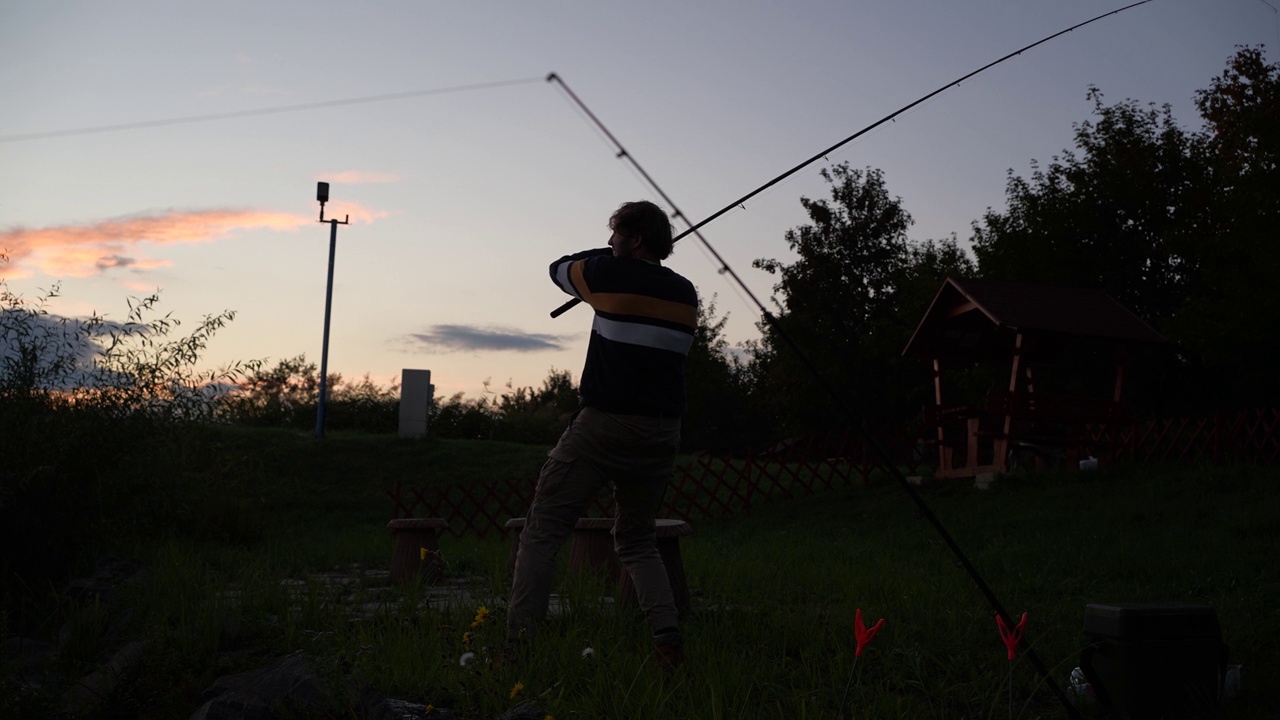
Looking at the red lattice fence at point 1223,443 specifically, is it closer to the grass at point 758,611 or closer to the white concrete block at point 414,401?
the grass at point 758,611

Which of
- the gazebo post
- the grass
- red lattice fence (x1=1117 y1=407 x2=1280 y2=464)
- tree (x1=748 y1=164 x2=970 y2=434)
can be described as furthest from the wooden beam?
tree (x1=748 y1=164 x2=970 y2=434)

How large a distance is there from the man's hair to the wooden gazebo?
11.7 metres

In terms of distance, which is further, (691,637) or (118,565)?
(118,565)

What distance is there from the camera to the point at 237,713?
397 centimetres

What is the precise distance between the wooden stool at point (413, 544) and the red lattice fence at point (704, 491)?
267 inches

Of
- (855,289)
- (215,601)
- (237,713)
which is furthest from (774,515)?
(855,289)

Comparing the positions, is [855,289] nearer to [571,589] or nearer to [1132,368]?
[1132,368]

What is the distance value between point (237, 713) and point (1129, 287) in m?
23.3

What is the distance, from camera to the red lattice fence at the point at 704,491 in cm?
1512

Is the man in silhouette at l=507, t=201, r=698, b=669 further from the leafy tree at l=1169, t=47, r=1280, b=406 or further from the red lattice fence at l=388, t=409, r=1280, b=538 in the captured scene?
the leafy tree at l=1169, t=47, r=1280, b=406

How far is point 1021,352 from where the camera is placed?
1561 centimetres

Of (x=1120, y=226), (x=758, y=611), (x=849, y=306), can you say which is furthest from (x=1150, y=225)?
(x=758, y=611)

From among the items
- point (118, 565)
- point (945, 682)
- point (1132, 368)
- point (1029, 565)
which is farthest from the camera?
point (1132, 368)

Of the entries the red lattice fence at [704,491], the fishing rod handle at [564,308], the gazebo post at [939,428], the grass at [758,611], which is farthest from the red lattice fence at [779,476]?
the fishing rod handle at [564,308]
